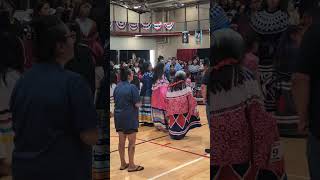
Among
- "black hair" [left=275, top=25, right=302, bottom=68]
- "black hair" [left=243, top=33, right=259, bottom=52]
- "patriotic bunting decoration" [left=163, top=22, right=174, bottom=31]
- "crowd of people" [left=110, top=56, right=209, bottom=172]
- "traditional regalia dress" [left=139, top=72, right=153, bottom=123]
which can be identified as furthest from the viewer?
"patriotic bunting decoration" [left=163, top=22, right=174, bottom=31]

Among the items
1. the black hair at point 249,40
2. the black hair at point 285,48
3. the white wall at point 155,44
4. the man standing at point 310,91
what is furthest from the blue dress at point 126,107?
the white wall at point 155,44

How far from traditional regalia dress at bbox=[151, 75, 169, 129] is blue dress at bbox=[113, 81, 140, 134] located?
2.49 metres

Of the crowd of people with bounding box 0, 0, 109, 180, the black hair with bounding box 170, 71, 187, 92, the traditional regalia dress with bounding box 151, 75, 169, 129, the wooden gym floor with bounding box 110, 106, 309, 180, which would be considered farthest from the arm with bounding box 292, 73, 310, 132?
the traditional regalia dress with bounding box 151, 75, 169, 129

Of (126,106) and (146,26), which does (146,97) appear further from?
(146,26)

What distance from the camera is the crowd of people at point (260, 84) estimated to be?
220 cm

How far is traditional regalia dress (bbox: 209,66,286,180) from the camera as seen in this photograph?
250 centimetres

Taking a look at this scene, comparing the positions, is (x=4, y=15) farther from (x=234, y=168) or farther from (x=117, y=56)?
(x=117, y=56)

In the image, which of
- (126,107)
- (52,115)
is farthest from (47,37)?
(126,107)

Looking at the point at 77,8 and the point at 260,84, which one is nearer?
the point at 260,84

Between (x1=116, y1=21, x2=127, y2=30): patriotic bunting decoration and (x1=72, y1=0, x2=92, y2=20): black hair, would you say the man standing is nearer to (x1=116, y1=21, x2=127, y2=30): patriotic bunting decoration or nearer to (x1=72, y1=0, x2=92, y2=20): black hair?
(x1=72, y1=0, x2=92, y2=20): black hair

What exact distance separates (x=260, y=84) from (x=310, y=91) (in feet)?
1.28

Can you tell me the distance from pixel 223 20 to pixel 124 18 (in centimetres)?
2052

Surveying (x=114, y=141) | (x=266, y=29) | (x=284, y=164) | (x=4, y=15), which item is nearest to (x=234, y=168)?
(x=284, y=164)

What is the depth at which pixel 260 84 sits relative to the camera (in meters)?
2.48
